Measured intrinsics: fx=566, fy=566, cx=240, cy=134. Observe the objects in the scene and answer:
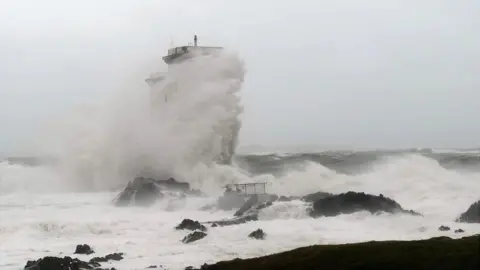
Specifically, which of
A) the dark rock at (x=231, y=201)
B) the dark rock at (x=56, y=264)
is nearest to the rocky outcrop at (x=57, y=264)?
the dark rock at (x=56, y=264)

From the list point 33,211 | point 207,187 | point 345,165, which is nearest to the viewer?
point 33,211

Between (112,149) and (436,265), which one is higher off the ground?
(112,149)

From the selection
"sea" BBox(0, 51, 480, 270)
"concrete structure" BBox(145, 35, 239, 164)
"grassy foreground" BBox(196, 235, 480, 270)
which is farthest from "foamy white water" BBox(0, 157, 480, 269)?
"concrete structure" BBox(145, 35, 239, 164)

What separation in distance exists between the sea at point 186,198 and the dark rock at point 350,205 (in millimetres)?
388

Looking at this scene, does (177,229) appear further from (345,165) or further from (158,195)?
(345,165)

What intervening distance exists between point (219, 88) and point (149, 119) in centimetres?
486

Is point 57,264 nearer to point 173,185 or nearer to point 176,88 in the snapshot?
point 173,185

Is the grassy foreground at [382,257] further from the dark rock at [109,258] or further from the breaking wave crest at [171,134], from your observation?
the breaking wave crest at [171,134]

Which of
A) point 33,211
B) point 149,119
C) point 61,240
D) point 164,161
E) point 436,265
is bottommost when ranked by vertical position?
point 436,265

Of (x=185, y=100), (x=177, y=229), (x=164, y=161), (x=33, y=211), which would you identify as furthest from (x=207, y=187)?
(x=177, y=229)

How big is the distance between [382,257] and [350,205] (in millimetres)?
10417

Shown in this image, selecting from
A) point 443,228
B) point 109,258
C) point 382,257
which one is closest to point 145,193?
point 109,258

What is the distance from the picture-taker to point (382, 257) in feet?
29.1

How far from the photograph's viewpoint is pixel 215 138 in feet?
104
